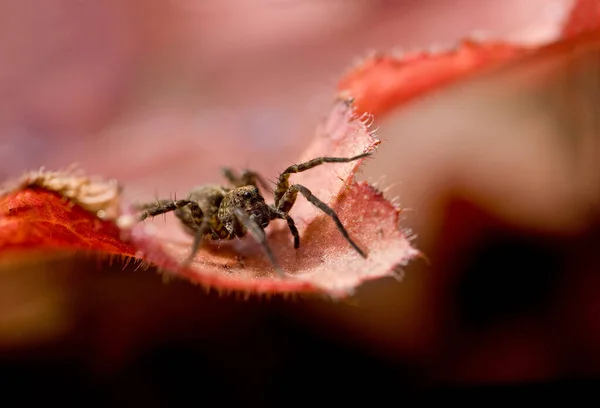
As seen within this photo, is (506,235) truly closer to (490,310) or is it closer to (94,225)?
(490,310)

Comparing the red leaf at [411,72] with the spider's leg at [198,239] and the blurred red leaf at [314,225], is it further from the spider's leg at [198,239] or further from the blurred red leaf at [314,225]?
the spider's leg at [198,239]

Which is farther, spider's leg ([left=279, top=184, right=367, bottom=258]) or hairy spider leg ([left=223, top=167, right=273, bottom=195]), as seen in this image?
hairy spider leg ([left=223, top=167, right=273, bottom=195])

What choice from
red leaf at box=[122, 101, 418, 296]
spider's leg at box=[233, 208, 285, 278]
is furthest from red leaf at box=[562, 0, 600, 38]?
spider's leg at box=[233, 208, 285, 278]

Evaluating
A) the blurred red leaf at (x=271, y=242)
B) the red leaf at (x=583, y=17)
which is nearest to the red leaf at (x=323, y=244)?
the blurred red leaf at (x=271, y=242)

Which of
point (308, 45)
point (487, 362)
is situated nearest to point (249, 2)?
point (308, 45)

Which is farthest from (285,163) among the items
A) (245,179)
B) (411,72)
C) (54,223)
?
(54,223)

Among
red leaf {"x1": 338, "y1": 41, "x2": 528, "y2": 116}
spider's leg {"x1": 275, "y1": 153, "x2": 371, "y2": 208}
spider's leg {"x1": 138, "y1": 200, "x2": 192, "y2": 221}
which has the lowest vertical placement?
spider's leg {"x1": 138, "y1": 200, "x2": 192, "y2": 221}

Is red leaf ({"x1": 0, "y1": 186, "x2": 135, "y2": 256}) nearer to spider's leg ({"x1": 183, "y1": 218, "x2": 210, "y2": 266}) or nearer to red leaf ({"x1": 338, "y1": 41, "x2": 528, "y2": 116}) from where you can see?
spider's leg ({"x1": 183, "y1": 218, "x2": 210, "y2": 266})
